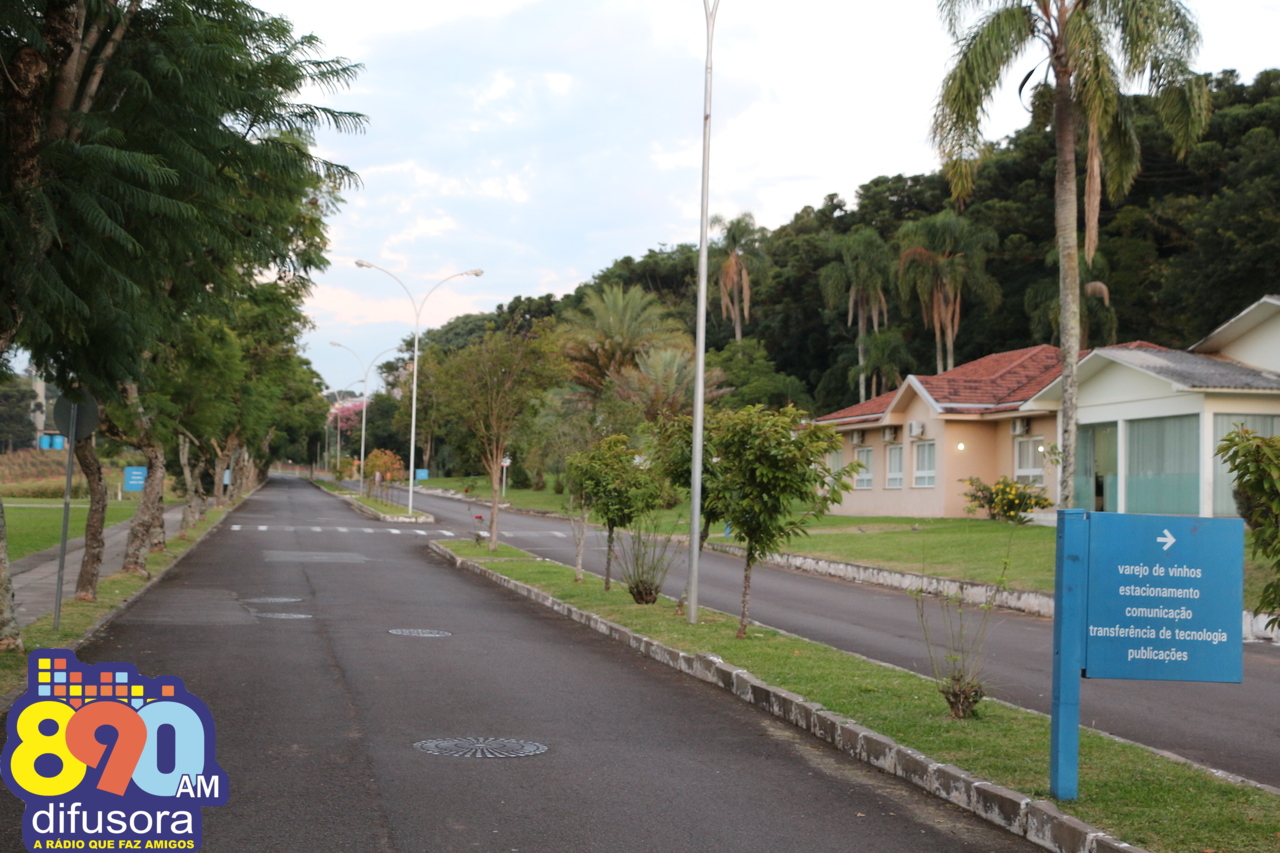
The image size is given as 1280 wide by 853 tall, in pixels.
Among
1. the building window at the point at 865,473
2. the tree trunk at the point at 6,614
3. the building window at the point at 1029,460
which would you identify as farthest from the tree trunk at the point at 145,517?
the building window at the point at 865,473

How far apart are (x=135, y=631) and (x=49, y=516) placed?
29798 millimetres

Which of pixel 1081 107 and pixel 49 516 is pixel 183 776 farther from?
pixel 49 516

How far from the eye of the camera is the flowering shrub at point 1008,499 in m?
28.9

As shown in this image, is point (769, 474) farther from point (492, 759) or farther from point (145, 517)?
point (145, 517)

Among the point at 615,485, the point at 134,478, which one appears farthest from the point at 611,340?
the point at 615,485

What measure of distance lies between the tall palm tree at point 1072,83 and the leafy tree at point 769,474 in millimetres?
10169

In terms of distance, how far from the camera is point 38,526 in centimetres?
3325

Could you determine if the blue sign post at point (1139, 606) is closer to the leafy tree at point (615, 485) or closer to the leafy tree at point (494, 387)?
the leafy tree at point (615, 485)

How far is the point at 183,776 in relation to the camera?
16.4 ft

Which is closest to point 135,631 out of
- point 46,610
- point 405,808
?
point 46,610

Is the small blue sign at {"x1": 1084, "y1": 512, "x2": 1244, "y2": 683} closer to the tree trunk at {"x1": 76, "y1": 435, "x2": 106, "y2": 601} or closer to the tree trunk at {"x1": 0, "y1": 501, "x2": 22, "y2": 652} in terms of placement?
the tree trunk at {"x1": 0, "y1": 501, "x2": 22, "y2": 652}

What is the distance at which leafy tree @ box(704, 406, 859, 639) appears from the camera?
12625 mm

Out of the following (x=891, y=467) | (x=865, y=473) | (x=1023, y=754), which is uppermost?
(x=891, y=467)

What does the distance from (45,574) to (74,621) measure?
24.2 ft
